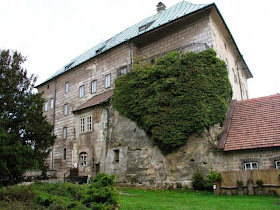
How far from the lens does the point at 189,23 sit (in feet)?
68.5

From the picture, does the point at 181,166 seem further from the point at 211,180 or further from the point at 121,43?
the point at 121,43

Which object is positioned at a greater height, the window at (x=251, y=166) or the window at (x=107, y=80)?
the window at (x=107, y=80)

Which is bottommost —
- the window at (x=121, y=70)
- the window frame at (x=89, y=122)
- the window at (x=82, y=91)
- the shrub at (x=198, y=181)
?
the shrub at (x=198, y=181)

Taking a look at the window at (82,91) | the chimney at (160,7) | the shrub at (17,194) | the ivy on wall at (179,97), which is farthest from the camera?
the chimney at (160,7)

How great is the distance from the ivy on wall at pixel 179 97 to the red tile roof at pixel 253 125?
3.14 ft

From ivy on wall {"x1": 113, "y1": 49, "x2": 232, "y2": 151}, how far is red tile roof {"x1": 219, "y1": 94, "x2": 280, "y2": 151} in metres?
0.96

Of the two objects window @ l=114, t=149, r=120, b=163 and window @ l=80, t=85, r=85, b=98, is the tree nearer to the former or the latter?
window @ l=114, t=149, r=120, b=163

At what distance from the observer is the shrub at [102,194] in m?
7.60

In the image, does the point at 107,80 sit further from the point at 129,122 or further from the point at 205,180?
the point at 205,180

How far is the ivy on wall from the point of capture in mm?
16609

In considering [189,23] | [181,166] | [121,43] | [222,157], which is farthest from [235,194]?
[121,43]

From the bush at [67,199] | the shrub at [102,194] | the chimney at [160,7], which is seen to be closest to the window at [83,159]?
the bush at [67,199]

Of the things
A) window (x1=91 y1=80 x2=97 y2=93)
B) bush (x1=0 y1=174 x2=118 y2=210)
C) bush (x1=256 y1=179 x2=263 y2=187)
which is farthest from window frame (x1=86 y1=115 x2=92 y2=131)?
bush (x1=0 y1=174 x2=118 y2=210)

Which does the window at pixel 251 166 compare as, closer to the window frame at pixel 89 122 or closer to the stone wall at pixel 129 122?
the stone wall at pixel 129 122
